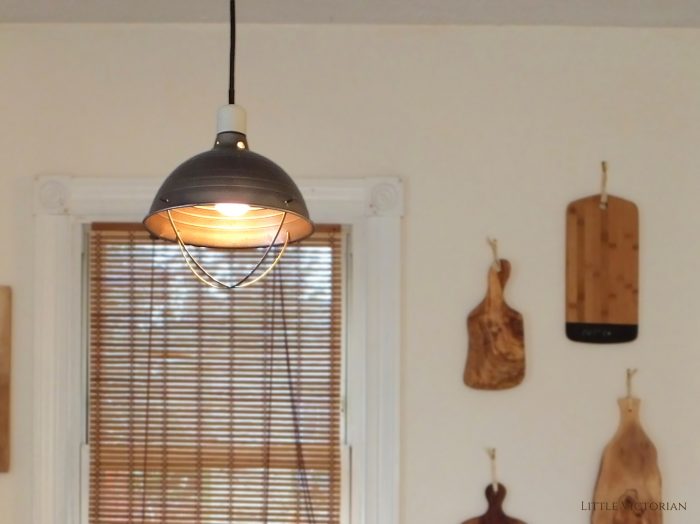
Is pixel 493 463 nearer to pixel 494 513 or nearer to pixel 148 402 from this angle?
pixel 494 513

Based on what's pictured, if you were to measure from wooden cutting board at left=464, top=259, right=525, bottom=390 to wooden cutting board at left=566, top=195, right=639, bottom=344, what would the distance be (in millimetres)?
164

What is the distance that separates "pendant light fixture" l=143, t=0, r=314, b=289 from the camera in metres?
1.07

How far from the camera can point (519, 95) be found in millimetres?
1881

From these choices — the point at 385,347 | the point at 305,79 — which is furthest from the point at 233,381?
the point at 305,79

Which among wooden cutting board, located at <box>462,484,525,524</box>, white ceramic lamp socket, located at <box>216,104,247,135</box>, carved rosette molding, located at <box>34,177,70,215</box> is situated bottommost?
wooden cutting board, located at <box>462,484,525,524</box>

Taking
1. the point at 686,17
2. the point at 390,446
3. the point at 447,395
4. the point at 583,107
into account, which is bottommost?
the point at 390,446

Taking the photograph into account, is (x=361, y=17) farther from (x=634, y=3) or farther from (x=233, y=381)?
(x=233, y=381)

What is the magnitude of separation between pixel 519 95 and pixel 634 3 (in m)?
0.37

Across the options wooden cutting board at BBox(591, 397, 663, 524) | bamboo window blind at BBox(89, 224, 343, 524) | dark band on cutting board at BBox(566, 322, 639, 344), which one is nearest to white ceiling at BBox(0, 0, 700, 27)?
bamboo window blind at BBox(89, 224, 343, 524)

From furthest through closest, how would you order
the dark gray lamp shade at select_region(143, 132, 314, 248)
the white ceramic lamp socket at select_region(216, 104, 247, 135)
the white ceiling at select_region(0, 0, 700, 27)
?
the white ceiling at select_region(0, 0, 700, 27) < the white ceramic lamp socket at select_region(216, 104, 247, 135) < the dark gray lamp shade at select_region(143, 132, 314, 248)

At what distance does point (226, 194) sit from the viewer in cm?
106

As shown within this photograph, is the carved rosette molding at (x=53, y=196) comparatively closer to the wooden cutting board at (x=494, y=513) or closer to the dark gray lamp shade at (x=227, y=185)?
the dark gray lamp shade at (x=227, y=185)

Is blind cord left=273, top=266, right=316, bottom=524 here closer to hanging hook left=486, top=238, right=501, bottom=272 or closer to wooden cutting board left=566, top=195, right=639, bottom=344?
hanging hook left=486, top=238, right=501, bottom=272

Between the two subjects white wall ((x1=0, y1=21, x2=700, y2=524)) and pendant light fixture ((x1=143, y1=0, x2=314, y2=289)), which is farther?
white wall ((x1=0, y1=21, x2=700, y2=524))
